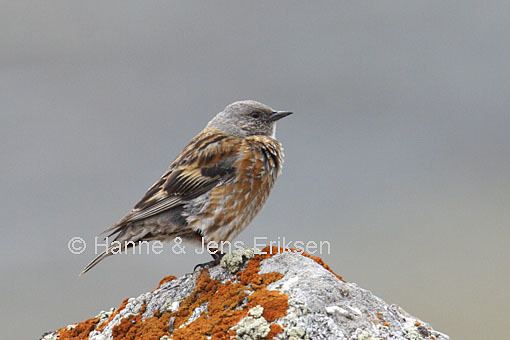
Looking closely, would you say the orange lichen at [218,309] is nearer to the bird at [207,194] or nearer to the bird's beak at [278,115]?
the bird at [207,194]

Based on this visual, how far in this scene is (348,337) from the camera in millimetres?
5281

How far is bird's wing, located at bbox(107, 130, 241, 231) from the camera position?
752 centimetres

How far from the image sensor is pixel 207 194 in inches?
298

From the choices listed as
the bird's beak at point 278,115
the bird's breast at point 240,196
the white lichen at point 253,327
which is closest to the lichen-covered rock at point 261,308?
the white lichen at point 253,327

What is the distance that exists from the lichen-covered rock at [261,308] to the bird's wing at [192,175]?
0.97 meters

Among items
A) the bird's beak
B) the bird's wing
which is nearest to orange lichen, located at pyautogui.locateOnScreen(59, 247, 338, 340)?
the bird's wing

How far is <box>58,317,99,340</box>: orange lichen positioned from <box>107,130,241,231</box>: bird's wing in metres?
1.04

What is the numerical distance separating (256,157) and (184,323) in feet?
8.28

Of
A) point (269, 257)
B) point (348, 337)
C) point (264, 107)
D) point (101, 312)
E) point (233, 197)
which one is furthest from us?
point (264, 107)

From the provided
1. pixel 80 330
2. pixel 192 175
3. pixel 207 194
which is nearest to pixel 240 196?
pixel 207 194

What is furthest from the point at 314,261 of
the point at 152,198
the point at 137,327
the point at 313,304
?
the point at 152,198

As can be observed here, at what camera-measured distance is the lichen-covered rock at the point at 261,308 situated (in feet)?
17.6

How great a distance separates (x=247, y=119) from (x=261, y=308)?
3593mm

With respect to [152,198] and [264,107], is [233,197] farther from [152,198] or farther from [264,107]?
[264,107]
